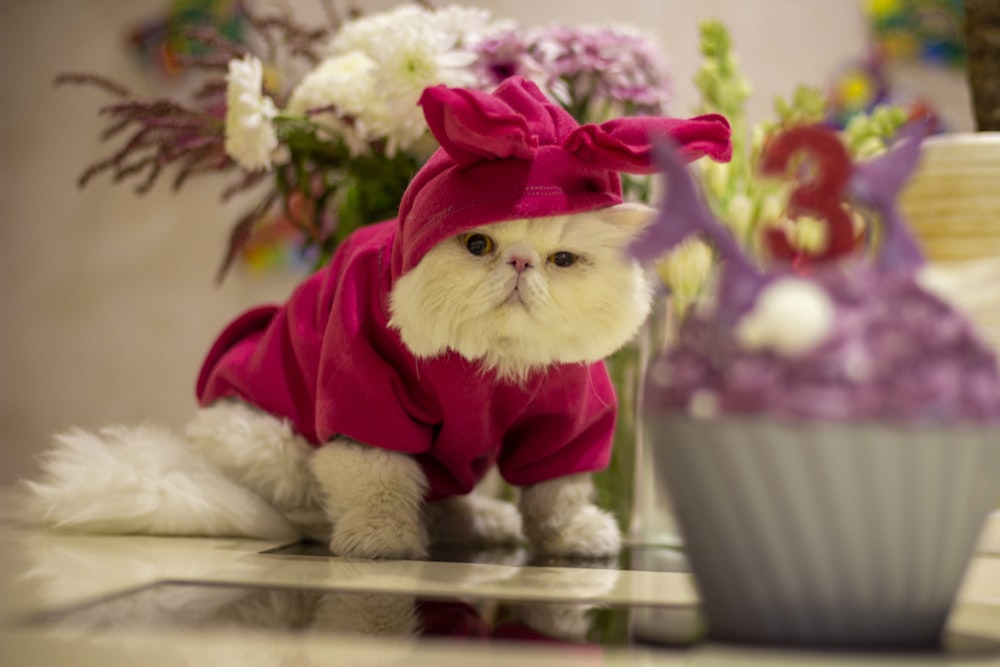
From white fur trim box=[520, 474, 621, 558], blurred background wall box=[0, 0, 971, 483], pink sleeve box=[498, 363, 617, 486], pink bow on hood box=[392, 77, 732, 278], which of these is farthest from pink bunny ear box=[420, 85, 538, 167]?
blurred background wall box=[0, 0, 971, 483]

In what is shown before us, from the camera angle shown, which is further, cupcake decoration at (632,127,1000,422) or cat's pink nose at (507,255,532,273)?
cat's pink nose at (507,255,532,273)

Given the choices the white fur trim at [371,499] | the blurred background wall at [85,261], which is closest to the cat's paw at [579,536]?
the white fur trim at [371,499]

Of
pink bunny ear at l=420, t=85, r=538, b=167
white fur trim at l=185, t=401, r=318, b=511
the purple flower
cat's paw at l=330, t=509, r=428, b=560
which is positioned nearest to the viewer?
pink bunny ear at l=420, t=85, r=538, b=167

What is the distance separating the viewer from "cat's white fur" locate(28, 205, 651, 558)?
2.61ft

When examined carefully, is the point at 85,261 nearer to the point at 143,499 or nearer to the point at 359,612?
the point at 143,499

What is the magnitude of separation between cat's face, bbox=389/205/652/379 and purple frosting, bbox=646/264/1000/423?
346 millimetres

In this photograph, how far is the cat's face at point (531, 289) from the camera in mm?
789

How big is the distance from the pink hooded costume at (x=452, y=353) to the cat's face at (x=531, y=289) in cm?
2

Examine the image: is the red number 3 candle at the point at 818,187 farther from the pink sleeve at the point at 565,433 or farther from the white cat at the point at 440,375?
the pink sleeve at the point at 565,433

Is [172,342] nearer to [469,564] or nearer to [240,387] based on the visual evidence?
[240,387]

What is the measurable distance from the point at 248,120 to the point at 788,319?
0.79 metres

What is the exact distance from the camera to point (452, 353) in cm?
88

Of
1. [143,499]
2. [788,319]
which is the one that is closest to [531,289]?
[788,319]

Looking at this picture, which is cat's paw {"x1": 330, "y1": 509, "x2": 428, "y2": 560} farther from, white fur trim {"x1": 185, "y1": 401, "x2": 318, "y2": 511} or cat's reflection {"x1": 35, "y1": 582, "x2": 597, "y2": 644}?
cat's reflection {"x1": 35, "y1": 582, "x2": 597, "y2": 644}
